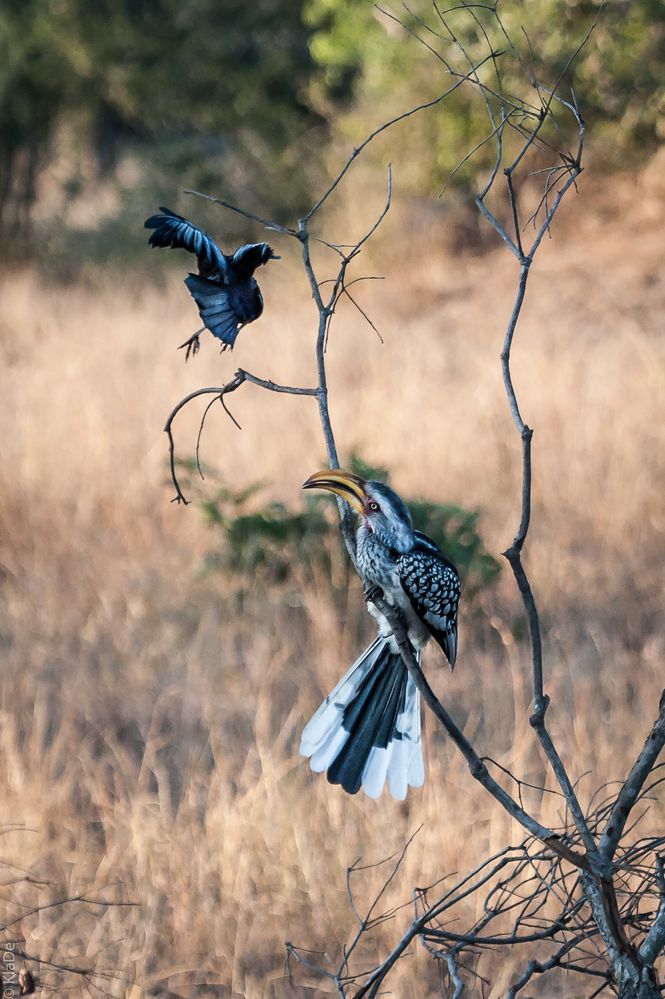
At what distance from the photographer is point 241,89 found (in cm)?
1736

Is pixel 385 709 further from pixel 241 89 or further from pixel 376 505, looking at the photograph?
pixel 241 89

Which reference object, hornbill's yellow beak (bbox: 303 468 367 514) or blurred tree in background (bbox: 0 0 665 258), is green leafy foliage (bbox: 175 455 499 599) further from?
blurred tree in background (bbox: 0 0 665 258)

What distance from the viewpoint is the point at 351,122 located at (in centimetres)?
1335

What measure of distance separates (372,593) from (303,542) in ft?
11.2

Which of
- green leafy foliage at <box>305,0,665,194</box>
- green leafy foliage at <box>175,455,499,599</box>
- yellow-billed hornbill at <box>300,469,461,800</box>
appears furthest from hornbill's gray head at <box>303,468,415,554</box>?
green leafy foliage at <box>305,0,665,194</box>

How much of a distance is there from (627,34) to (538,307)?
3.32m

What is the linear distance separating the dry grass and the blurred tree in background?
3.05 metres

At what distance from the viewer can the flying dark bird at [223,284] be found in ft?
4.46

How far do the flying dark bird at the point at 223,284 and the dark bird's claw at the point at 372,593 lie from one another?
0.40 metres

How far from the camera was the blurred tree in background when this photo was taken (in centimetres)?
1172

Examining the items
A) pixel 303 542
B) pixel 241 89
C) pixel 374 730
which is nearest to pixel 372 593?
pixel 374 730

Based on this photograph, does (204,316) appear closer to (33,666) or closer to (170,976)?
(170,976)

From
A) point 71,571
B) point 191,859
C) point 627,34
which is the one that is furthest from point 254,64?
point 191,859

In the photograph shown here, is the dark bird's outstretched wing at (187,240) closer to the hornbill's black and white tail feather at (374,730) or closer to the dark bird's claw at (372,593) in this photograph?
the dark bird's claw at (372,593)
